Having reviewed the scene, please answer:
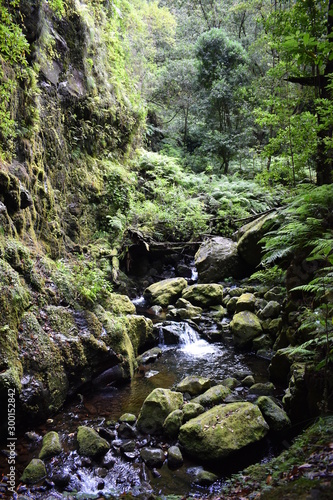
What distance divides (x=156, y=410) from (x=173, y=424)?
1.06 ft

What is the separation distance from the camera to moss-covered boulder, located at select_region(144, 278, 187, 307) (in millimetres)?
10117

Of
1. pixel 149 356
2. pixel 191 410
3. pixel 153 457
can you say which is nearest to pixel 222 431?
pixel 191 410

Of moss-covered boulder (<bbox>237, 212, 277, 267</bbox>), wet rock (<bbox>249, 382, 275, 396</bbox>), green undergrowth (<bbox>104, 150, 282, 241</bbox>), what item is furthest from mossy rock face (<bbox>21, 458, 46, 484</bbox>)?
moss-covered boulder (<bbox>237, 212, 277, 267</bbox>)

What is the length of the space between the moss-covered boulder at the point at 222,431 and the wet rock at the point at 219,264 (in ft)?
22.1

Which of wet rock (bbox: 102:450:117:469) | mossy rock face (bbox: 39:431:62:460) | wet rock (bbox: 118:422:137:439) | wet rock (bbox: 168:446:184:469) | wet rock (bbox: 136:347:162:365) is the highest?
wet rock (bbox: 136:347:162:365)

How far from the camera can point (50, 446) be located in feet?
13.6

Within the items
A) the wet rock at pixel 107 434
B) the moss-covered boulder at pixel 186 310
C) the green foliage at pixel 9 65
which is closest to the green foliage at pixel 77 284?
the wet rock at pixel 107 434

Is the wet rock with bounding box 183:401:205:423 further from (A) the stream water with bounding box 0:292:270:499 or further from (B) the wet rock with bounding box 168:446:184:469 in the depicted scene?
(B) the wet rock with bounding box 168:446:184:469

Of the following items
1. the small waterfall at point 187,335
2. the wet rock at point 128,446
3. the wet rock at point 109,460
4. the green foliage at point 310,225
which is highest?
the green foliage at point 310,225

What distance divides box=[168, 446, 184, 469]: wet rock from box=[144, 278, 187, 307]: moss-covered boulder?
5.88 metres

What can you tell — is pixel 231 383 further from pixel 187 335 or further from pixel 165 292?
pixel 165 292

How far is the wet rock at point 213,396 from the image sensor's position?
17.1 ft

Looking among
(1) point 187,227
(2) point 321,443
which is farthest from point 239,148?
(2) point 321,443

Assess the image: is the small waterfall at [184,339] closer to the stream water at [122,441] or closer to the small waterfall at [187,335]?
the small waterfall at [187,335]
